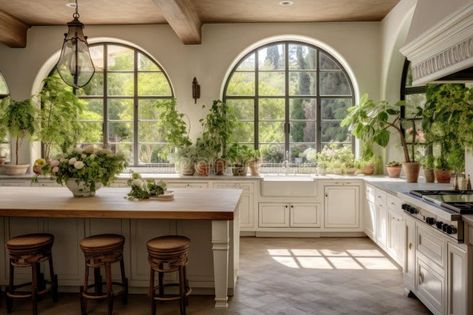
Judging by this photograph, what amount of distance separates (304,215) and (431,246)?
10.4ft

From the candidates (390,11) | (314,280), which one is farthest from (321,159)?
(314,280)

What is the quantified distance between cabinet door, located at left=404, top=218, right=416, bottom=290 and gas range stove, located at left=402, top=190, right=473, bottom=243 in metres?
0.14

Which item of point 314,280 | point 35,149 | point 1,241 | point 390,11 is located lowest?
point 314,280

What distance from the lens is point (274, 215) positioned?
6762mm

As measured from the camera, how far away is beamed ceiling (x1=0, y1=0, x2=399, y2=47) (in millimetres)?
6219

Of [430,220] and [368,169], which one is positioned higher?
[368,169]

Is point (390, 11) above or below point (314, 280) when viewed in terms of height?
above

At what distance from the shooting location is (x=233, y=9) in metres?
6.55

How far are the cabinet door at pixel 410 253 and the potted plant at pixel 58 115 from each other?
510cm

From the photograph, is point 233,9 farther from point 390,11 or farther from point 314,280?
point 314,280

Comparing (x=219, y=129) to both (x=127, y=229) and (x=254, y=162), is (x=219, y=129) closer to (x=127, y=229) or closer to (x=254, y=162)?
(x=254, y=162)

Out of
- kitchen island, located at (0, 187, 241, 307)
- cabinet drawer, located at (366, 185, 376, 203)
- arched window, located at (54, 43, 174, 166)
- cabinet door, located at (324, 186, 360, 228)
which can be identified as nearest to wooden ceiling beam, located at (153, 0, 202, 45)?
arched window, located at (54, 43, 174, 166)

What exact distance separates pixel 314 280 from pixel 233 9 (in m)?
3.83

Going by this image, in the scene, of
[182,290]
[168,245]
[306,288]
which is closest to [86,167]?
[168,245]
